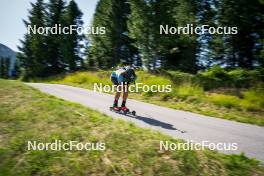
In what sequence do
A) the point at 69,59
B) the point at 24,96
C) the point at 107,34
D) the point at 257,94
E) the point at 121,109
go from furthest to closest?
the point at 69,59 < the point at 107,34 < the point at 257,94 < the point at 24,96 < the point at 121,109

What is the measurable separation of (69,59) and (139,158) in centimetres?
4176

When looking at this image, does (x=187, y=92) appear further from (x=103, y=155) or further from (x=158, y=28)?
(x=158, y=28)

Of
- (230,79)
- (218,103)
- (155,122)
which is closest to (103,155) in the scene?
(155,122)

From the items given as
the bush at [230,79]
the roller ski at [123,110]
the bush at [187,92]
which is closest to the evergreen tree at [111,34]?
the bush at [230,79]

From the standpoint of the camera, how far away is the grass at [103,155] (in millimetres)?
6000

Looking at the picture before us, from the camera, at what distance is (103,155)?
6.57 metres

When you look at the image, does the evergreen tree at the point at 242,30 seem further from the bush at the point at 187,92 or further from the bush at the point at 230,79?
the bush at the point at 187,92

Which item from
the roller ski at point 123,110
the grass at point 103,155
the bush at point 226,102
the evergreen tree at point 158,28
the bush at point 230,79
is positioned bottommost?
the grass at point 103,155

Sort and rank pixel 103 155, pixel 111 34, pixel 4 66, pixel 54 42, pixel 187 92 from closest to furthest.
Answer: pixel 103 155
pixel 187 92
pixel 111 34
pixel 54 42
pixel 4 66

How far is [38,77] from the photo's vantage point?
4775 cm

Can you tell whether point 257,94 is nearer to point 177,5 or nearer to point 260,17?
point 260,17

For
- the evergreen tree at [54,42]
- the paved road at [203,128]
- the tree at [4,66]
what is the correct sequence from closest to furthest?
the paved road at [203,128], the evergreen tree at [54,42], the tree at [4,66]

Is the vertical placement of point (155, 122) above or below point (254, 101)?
below

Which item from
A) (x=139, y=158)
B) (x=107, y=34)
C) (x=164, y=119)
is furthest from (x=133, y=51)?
(x=139, y=158)
